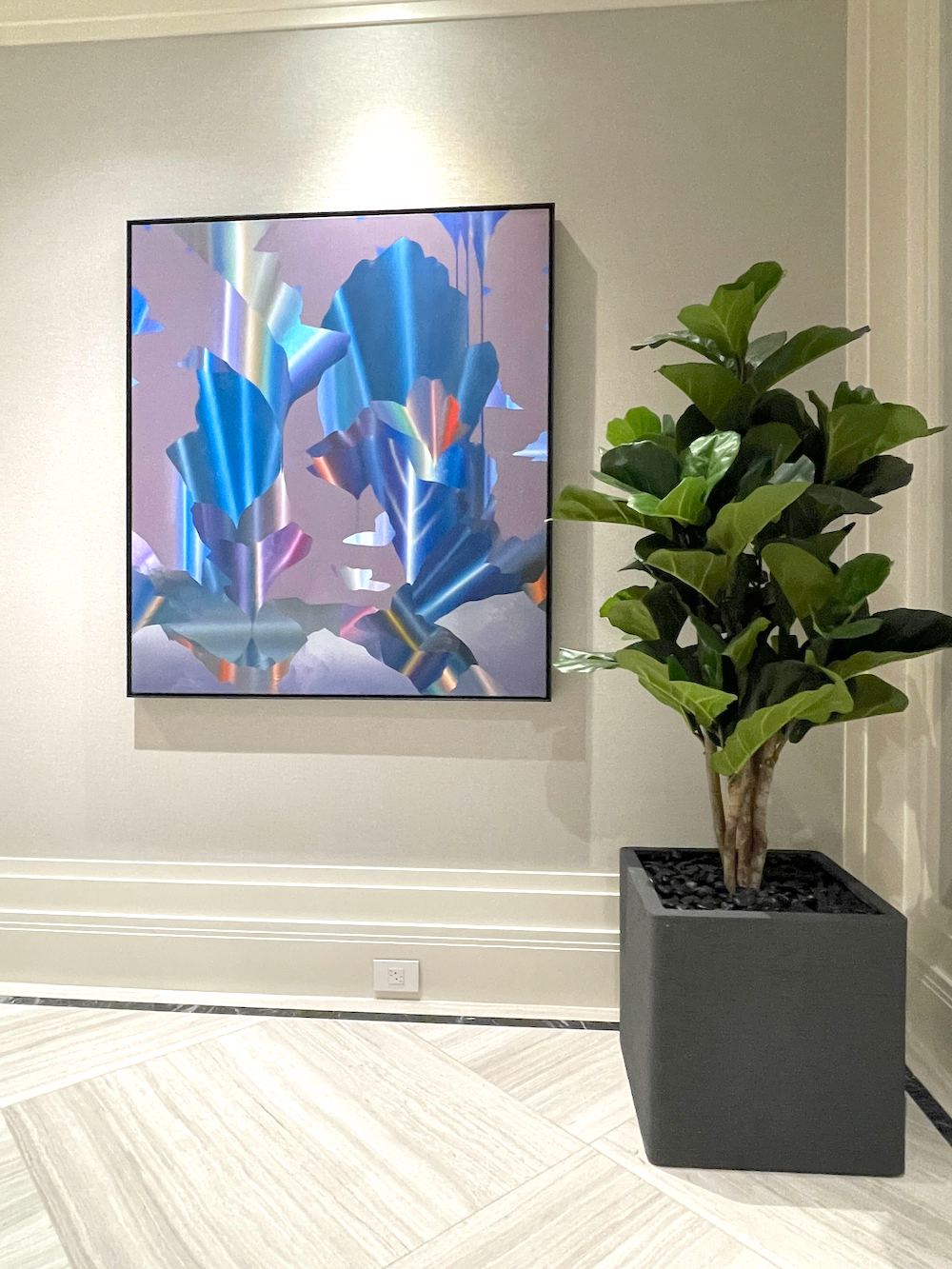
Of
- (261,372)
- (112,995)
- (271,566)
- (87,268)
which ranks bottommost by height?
(112,995)

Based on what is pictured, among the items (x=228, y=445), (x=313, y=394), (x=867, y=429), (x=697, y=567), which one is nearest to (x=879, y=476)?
(x=867, y=429)

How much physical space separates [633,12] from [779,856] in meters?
1.87

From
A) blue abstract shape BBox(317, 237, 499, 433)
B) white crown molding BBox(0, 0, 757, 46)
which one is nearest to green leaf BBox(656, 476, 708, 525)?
blue abstract shape BBox(317, 237, 499, 433)

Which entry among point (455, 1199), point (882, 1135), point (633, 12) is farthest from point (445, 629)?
point (633, 12)

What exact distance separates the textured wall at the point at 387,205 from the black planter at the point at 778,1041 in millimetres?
576

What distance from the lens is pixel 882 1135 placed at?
1.32 meters

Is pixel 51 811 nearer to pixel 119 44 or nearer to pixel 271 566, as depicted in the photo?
pixel 271 566

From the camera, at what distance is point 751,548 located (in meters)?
1.50

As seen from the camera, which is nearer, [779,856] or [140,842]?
[779,856]

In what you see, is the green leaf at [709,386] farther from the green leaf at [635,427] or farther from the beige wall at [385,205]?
the beige wall at [385,205]

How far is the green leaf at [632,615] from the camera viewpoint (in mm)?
1486

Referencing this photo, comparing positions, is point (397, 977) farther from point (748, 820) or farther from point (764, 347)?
point (764, 347)

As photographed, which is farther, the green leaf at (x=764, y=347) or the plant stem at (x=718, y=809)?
the plant stem at (x=718, y=809)

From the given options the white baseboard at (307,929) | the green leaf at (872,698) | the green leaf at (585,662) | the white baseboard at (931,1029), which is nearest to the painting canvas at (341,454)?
the green leaf at (585,662)
